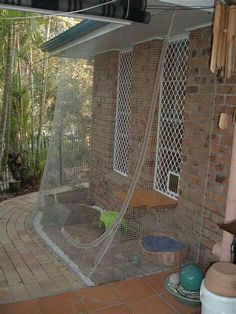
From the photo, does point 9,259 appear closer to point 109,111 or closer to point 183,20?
point 109,111

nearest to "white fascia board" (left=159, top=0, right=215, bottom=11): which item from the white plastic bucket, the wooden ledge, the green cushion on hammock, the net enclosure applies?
the net enclosure

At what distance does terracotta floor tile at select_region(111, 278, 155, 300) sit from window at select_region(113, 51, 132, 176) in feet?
5.21

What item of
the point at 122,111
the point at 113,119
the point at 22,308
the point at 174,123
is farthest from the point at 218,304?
the point at 113,119

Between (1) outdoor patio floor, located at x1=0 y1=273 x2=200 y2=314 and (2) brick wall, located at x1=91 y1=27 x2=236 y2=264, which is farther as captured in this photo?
(2) brick wall, located at x1=91 y1=27 x2=236 y2=264

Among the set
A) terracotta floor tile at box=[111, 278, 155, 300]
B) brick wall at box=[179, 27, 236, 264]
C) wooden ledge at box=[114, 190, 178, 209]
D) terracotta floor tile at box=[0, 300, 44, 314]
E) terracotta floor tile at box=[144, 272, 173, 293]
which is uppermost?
brick wall at box=[179, 27, 236, 264]

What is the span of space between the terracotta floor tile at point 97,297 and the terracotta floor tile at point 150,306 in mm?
133

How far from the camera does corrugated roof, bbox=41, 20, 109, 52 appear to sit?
3310 mm

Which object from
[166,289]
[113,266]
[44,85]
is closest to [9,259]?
[113,266]

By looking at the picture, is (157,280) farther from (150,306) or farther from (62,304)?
(62,304)

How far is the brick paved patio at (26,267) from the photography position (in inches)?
116

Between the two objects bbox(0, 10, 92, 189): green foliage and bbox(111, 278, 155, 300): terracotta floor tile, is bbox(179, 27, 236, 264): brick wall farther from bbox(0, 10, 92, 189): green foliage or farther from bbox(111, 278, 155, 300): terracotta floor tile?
bbox(0, 10, 92, 189): green foliage

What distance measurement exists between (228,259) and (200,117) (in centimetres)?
125

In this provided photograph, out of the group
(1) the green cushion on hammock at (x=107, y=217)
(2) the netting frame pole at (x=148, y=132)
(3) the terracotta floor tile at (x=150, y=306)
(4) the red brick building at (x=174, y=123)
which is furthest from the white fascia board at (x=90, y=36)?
(3) the terracotta floor tile at (x=150, y=306)

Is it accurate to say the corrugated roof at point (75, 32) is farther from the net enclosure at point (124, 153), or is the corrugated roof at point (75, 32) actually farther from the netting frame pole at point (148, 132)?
the netting frame pole at point (148, 132)
